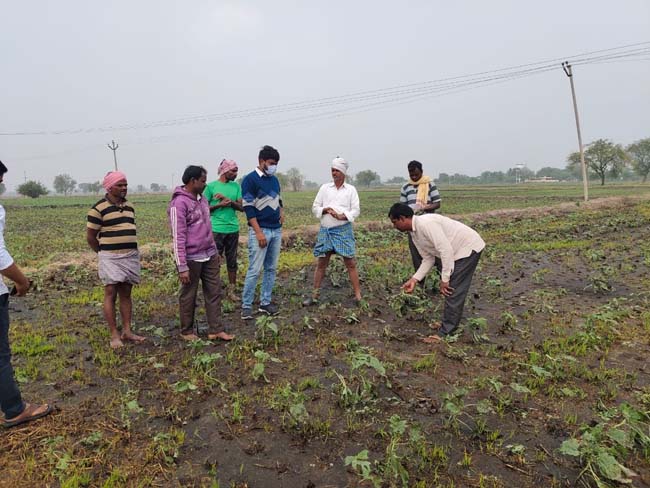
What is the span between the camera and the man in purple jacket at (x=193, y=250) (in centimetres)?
436

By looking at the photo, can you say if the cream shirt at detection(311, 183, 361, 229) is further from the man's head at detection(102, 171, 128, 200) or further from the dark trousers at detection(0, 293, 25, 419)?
the dark trousers at detection(0, 293, 25, 419)

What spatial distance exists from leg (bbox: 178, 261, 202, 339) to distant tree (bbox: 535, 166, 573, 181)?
164m

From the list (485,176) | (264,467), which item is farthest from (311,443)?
(485,176)

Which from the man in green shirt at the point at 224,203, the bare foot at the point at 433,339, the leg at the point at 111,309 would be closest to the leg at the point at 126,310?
the leg at the point at 111,309

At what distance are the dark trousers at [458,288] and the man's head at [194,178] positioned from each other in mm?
2873

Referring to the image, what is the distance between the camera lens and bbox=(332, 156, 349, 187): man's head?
548 centimetres

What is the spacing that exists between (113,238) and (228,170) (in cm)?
201

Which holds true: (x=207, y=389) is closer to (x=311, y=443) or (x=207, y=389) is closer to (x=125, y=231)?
(x=311, y=443)

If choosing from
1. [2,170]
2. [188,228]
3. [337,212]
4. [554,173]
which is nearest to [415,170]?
[337,212]

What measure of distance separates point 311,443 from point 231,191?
4.01 metres

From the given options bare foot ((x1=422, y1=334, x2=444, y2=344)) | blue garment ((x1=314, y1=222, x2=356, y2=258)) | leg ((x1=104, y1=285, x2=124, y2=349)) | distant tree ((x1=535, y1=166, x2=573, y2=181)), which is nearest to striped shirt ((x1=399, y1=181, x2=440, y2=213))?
blue garment ((x1=314, y1=222, x2=356, y2=258))

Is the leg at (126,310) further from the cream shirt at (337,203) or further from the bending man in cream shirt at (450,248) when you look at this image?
the bending man in cream shirt at (450,248)

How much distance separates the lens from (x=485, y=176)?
5989 inches

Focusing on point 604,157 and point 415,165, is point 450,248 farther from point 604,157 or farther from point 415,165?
point 604,157
